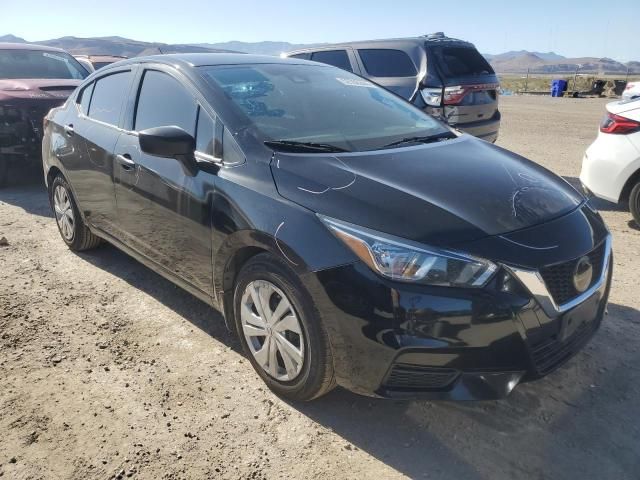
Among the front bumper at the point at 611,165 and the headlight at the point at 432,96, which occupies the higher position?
the headlight at the point at 432,96

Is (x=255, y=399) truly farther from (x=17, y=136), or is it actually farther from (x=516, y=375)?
(x=17, y=136)

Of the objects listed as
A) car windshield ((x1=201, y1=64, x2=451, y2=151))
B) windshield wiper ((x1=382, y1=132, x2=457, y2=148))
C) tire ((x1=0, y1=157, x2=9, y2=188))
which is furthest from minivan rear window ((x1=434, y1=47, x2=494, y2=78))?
tire ((x1=0, y1=157, x2=9, y2=188))

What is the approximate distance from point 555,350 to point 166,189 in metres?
2.25

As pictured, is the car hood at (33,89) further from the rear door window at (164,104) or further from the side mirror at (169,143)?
the side mirror at (169,143)

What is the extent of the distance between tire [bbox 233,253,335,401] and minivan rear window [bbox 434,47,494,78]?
5.14 m

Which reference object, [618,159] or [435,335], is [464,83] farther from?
[435,335]

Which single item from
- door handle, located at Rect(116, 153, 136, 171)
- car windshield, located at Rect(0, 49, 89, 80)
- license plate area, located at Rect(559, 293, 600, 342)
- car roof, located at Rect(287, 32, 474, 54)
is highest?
car roof, located at Rect(287, 32, 474, 54)

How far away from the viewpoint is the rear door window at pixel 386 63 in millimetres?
7222

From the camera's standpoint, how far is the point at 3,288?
413 centimetres

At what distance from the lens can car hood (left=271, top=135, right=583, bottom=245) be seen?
2.31 metres

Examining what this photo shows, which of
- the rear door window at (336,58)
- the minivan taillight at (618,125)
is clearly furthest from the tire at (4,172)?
the minivan taillight at (618,125)

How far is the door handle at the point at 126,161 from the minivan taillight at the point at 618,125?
449cm

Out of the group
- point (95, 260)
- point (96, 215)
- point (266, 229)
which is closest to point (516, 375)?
point (266, 229)

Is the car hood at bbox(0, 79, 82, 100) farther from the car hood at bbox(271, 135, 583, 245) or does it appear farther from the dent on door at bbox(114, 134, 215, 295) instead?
the car hood at bbox(271, 135, 583, 245)
